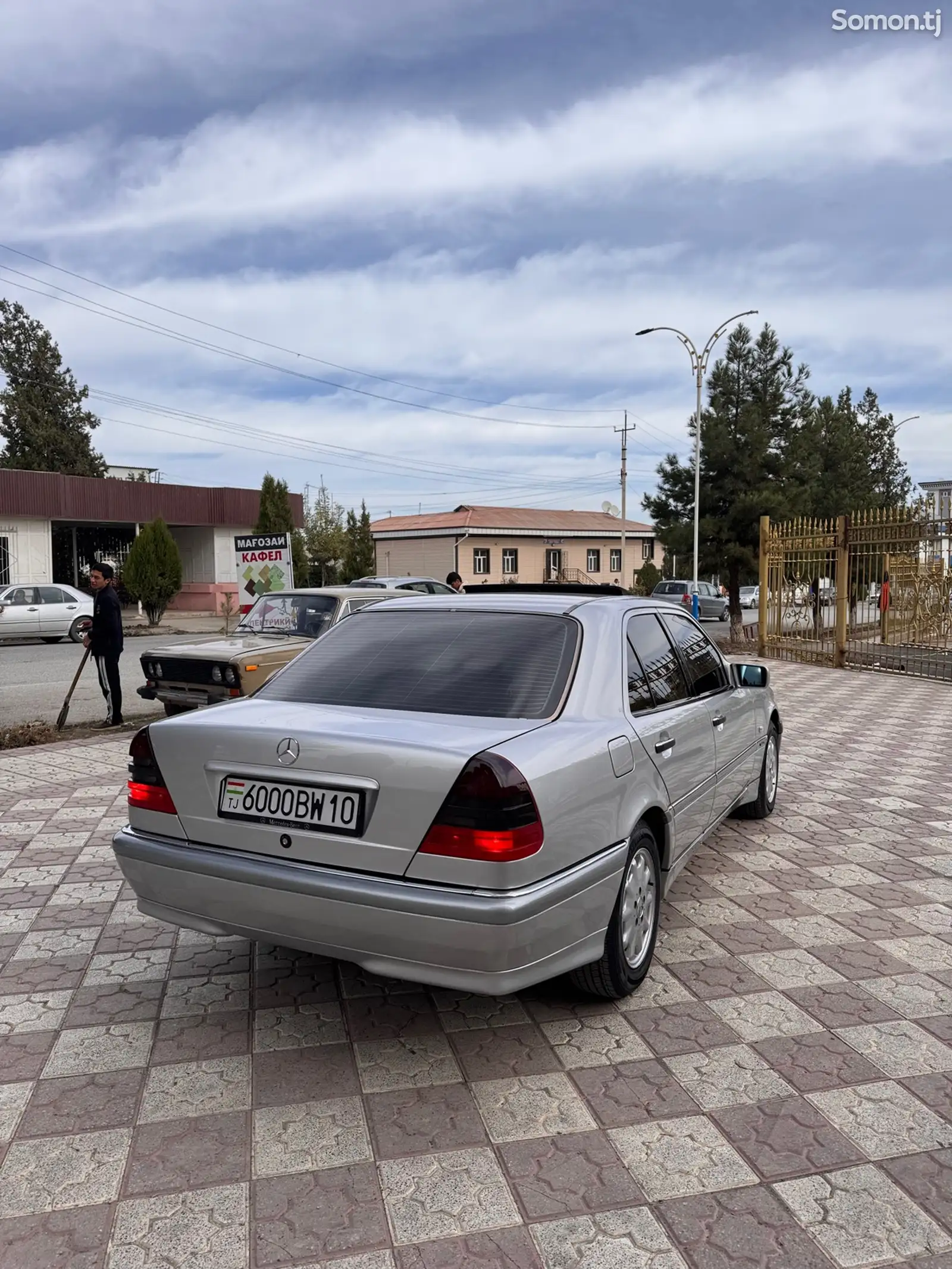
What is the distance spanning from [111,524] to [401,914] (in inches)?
1365

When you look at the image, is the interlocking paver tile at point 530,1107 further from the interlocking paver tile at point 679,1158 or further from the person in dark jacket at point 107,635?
the person in dark jacket at point 107,635

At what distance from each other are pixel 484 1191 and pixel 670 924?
2.13 m

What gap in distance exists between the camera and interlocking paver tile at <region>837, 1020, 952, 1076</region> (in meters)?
3.21

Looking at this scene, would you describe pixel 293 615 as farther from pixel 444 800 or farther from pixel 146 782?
pixel 444 800

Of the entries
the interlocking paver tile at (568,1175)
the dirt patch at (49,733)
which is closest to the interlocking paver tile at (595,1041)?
the interlocking paver tile at (568,1175)

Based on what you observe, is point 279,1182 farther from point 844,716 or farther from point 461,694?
point 844,716

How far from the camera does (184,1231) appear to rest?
241 centimetres

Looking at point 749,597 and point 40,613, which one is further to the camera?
point 749,597

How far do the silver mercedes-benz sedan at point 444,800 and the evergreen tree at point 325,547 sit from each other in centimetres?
4717

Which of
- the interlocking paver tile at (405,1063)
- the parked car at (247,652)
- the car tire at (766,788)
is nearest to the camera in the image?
the interlocking paver tile at (405,1063)

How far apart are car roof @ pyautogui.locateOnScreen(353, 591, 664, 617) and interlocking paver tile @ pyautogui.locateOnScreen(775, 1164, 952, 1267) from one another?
7.06 feet

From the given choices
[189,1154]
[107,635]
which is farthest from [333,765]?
[107,635]

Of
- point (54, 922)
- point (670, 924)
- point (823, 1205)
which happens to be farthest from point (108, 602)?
point (823, 1205)

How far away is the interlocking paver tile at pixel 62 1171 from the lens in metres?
2.53
